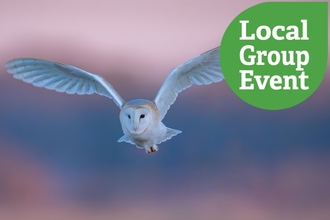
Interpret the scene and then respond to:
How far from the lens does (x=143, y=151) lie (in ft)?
5.54

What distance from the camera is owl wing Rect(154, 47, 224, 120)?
1575 mm

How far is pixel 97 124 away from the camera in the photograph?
168 centimetres

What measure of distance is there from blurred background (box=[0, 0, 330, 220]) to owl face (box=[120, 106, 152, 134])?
0.15 meters

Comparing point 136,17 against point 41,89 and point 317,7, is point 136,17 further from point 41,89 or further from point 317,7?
point 317,7

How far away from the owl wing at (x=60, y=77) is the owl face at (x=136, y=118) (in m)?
0.08

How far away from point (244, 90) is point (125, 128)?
0.46 metres

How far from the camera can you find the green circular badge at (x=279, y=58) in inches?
65.5

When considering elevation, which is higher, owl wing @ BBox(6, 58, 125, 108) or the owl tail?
owl wing @ BBox(6, 58, 125, 108)

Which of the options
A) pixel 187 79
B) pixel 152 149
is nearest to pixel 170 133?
pixel 152 149

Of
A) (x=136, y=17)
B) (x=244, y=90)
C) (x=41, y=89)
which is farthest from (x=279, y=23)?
(x=41, y=89)

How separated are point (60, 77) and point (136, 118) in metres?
0.33

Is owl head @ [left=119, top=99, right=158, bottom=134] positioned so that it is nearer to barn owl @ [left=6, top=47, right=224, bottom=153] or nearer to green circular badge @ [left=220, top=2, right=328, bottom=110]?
barn owl @ [left=6, top=47, right=224, bottom=153]

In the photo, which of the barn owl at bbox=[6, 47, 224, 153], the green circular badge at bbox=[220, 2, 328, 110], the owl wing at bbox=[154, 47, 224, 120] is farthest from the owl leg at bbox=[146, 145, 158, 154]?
the green circular badge at bbox=[220, 2, 328, 110]

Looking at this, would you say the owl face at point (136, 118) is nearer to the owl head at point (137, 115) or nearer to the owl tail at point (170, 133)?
the owl head at point (137, 115)
